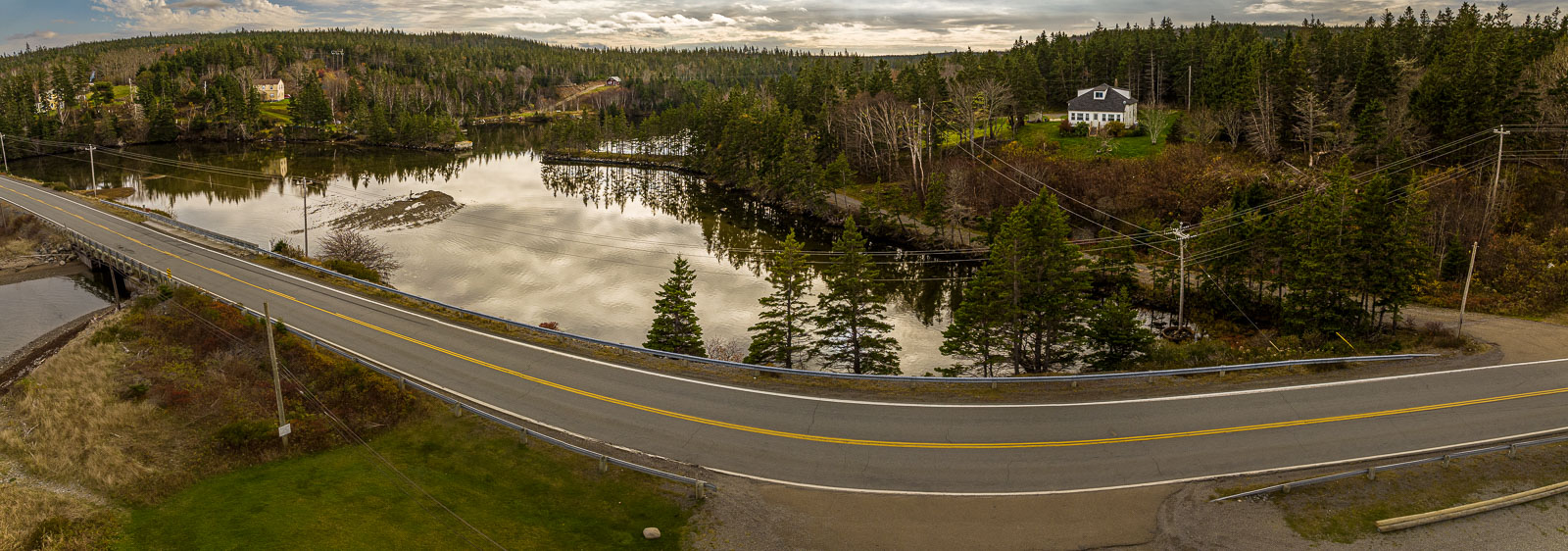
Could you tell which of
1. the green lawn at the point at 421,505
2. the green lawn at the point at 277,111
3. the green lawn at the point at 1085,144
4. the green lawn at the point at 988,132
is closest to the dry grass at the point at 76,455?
the green lawn at the point at 421,505

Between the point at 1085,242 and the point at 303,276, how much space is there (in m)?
51.0

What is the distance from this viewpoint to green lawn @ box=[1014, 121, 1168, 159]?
2982 inches

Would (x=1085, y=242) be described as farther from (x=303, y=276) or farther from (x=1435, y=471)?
(x=303, y=276)

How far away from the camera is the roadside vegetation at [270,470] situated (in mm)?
19594

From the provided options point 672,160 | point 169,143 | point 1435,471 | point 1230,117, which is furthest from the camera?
point 169,143

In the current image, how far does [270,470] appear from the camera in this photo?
23000 mm

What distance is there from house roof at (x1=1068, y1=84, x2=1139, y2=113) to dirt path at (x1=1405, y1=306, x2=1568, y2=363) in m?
51.0

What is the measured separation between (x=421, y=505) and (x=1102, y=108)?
270 feet

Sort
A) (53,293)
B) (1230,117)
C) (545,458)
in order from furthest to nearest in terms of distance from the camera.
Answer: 1. (1230,117)
2. (53,293)
3. (545,458)

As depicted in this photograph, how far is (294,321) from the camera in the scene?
36.6 m

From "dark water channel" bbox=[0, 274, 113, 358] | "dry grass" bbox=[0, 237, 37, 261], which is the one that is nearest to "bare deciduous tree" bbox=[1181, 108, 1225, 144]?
"dark water channel" bbox=[0, 274, 113, 358]

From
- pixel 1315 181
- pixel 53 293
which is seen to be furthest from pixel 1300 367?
pixel 53 293

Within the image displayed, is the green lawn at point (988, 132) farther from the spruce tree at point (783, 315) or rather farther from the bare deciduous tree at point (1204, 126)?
the spruce tree at point (783, 315)

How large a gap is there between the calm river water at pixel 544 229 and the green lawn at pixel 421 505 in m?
19.3
